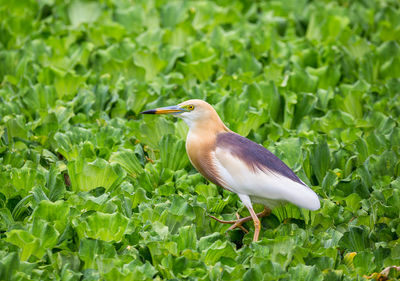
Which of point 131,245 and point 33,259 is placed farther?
point 131,245

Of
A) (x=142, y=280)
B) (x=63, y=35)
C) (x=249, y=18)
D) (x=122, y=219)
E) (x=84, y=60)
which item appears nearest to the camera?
(x=142, y=280)

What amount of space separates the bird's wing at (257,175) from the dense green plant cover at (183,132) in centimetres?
18

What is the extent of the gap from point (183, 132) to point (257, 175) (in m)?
1.11

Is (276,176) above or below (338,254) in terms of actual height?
above

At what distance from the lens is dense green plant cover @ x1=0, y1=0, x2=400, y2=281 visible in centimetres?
317

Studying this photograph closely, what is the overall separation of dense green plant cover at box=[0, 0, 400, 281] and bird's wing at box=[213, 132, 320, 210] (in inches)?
7.1

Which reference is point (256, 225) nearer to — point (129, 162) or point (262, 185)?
point (262, 185)

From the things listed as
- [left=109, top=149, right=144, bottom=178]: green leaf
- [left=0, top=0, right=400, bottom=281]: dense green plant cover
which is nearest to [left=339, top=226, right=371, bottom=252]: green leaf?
[left=0, top=0, right=400, bottom=281]: dense green plant cover

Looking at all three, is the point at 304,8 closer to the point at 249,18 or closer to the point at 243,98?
the point at 249,18

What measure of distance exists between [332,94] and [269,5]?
216 cm

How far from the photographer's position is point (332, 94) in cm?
505

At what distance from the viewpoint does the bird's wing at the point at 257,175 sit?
3398 mm

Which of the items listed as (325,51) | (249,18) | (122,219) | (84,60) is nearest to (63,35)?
(84,60)

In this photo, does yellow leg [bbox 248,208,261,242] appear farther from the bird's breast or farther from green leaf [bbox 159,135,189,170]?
green leaf [bbox 159,135,189,170]
